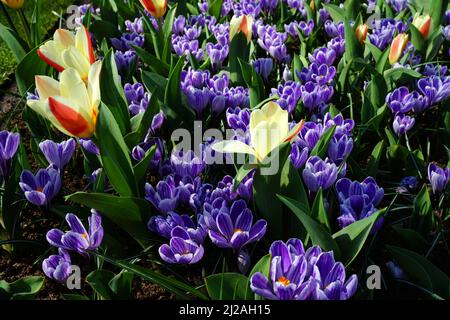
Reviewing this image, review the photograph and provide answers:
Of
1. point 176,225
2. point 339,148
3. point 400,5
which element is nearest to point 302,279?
point 176,225

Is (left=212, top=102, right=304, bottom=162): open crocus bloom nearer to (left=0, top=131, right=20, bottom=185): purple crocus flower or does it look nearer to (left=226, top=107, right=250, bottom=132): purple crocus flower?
(left=226, top=107, right=250, bottom=132): purple crocus flower

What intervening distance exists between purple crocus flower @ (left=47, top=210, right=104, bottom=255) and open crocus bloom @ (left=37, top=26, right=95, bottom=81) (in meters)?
0.46

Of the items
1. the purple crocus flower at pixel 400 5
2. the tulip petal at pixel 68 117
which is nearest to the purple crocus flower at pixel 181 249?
the tulip petal at pixel 68 117

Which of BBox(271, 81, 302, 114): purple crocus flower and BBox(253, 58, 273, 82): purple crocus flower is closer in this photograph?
BBox(271, 81, 302, 114): purple crocus flower

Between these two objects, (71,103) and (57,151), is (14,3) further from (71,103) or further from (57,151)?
(71,103)

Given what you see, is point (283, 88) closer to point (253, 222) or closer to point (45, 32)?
point (253, 222)

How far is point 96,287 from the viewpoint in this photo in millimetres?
1320

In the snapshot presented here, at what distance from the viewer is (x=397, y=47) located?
210 cm

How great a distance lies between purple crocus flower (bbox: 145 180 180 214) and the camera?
1447 mm

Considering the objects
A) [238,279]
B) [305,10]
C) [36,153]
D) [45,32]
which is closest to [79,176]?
[36,153]

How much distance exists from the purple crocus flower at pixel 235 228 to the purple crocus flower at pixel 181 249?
5 centimetres

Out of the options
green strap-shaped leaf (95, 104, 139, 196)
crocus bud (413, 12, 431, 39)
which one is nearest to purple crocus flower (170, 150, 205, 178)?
green strap-shaped leaf (95, 104, 139, 196)

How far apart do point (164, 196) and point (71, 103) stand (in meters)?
0.34

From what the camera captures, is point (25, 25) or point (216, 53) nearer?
point (216, 53)
